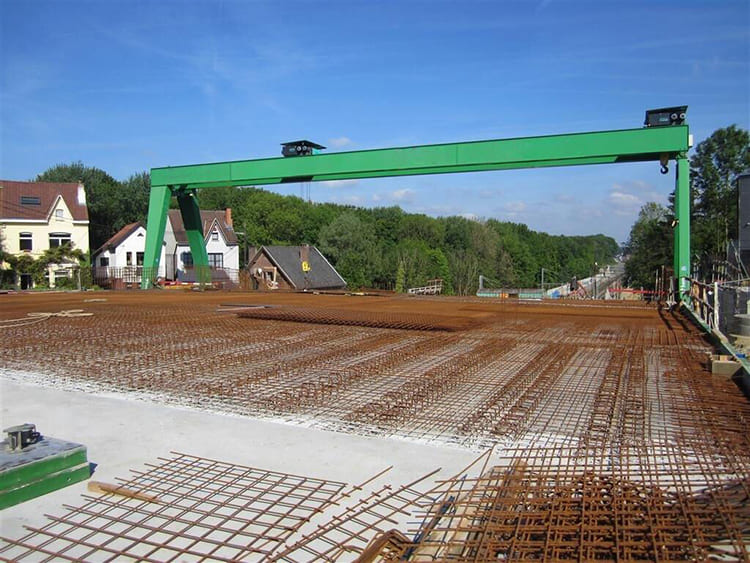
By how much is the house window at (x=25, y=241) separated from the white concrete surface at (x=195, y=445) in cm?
3052

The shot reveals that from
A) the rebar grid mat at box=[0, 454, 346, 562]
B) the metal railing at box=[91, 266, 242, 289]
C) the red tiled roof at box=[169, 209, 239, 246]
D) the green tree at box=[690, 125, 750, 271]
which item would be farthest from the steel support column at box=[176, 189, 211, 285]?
the green tree at box=[690, 125, 750, 271]

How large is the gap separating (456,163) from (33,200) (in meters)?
27.5

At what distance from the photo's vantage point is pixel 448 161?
1557 centimetres

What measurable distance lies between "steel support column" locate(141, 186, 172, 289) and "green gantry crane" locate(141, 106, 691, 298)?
0.11 feet

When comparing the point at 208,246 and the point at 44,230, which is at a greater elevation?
the point at 44,230

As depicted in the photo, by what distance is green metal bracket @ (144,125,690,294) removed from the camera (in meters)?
13.5

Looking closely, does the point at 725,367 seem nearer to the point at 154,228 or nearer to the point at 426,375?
the point at 426,375

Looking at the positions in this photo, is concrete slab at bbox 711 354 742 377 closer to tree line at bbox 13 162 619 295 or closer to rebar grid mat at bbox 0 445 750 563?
rebar grid mat at bbox 0 445 750 563

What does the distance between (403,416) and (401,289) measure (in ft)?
149

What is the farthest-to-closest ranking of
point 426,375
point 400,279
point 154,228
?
1. point 400,279
2. point 154,228
3. point 426,375

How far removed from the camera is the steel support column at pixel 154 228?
19.9 m

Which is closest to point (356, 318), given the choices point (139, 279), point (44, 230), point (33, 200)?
point (139, 279)

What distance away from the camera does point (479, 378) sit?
5.95 meters

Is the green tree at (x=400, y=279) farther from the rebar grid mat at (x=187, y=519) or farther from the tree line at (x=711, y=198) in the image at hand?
the rebar grid mat at (x=187, y=519)
